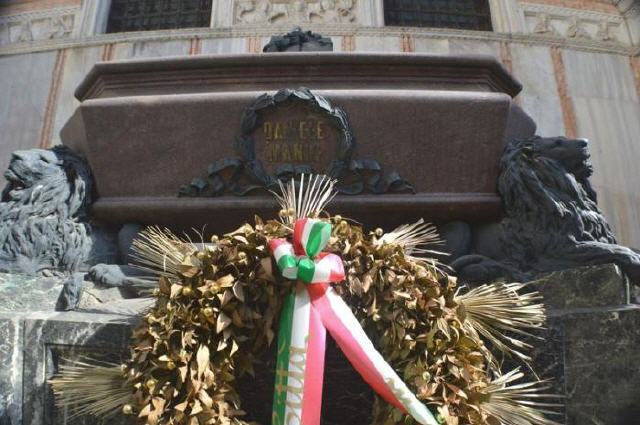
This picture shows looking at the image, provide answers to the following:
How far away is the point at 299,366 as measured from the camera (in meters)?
1.34

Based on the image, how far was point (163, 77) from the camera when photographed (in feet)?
9.09

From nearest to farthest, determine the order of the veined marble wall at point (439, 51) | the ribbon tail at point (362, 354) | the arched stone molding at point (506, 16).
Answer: the ribbon tail at point (362, 354), the veined marble wall at point (439, 51), the arched stone molding at point (506, 16)

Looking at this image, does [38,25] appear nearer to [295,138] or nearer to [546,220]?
[295,138]

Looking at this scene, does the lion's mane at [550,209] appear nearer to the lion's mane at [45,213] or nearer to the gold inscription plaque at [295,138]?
the gold inscription plaque at [295,138]

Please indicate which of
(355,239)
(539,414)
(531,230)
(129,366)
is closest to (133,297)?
(129,366)

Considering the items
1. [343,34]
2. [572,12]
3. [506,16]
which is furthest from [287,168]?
[572,12]

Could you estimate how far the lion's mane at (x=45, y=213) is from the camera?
2.32 meters

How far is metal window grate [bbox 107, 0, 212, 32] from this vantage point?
8055 millimetres

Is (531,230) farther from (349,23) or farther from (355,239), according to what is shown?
(349,23)

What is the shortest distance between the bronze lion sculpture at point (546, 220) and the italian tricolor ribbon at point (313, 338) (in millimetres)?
857

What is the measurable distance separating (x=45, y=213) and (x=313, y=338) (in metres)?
1.64

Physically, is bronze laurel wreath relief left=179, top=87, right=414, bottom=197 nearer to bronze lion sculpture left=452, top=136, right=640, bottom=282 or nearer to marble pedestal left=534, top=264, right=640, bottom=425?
bronze lion sculpture left=452, top=136, right=640, bottom=282

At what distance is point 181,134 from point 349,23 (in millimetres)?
5699

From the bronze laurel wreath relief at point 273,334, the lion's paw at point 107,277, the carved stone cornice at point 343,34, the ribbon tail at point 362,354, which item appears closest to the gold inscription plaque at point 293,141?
the lion's paw at point 107,277
